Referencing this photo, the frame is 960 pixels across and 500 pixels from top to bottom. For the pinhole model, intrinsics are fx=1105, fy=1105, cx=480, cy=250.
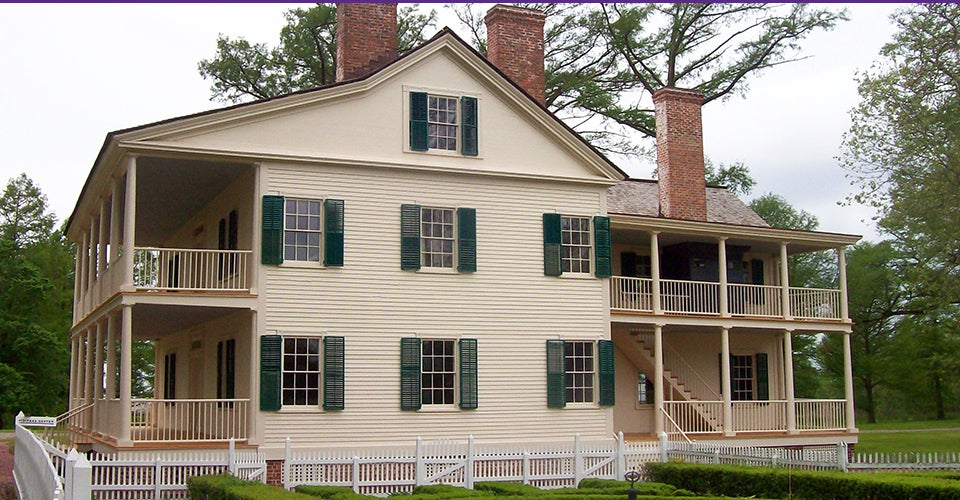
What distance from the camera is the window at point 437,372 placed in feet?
77.4

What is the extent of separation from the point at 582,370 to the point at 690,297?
5465 mm

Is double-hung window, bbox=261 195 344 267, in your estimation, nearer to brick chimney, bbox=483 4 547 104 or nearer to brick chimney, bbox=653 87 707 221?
brick chimney, bbox=483 4 547 104

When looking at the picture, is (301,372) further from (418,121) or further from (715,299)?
(715,299)

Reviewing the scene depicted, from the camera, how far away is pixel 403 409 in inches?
909

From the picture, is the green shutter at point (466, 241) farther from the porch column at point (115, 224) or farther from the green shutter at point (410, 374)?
the porch column at point (115, 224)

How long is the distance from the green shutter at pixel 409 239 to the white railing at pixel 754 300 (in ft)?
32.1

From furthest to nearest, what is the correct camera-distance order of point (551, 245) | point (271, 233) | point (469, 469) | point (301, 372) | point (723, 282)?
1. point (723, 282)
2. point (551, 245)
3. point (301, 372)
4. point (271, 233)
5. point (469, 469)

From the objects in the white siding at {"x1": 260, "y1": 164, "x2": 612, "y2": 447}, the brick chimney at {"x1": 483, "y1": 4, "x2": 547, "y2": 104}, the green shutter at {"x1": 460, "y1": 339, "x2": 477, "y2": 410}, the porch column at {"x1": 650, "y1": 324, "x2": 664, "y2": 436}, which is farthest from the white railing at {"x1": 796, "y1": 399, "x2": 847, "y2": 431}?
the brick chimney at {"x1": 483, "y1": 4, "x2": 547, "y2": 104}

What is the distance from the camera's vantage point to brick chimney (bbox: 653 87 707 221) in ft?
98.7

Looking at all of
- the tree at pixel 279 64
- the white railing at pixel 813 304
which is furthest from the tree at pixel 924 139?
the tree at pixel 279 64

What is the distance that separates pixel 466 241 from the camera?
949 inches

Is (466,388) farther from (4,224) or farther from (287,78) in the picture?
(4,224)

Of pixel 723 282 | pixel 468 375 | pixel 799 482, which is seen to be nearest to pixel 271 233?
pixel 468 375

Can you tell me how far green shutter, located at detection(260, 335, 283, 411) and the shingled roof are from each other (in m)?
10.9
